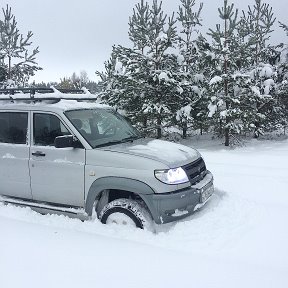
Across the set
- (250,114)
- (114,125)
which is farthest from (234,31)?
(114,125)

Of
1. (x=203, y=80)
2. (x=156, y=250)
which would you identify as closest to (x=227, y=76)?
(x=203, y=80)

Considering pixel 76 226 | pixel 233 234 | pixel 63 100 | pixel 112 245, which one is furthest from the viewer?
pixel 63 100

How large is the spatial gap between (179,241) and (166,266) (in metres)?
0.69

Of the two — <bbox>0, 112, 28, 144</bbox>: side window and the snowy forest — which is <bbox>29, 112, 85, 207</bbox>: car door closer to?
<bbox>0, 112, 28, 144</bbox>: side window

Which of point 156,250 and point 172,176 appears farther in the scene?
point 172,176

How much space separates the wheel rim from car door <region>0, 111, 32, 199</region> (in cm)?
151

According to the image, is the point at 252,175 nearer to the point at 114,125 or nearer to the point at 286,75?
the point at 114,125

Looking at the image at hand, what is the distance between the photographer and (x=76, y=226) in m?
5.01

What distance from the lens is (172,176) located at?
185 inches

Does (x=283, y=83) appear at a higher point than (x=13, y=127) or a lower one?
higher

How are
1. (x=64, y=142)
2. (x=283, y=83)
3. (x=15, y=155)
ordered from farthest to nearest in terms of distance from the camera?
(x=283, y=83), (x=15, y=155), (x=64, y=142)

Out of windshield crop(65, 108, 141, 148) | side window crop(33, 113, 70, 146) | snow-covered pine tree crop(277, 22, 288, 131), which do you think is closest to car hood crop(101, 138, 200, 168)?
windshield crop(65, 108, 141, 148)

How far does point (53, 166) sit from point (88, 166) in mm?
617

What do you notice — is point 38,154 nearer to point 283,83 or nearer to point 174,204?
point 174,204
